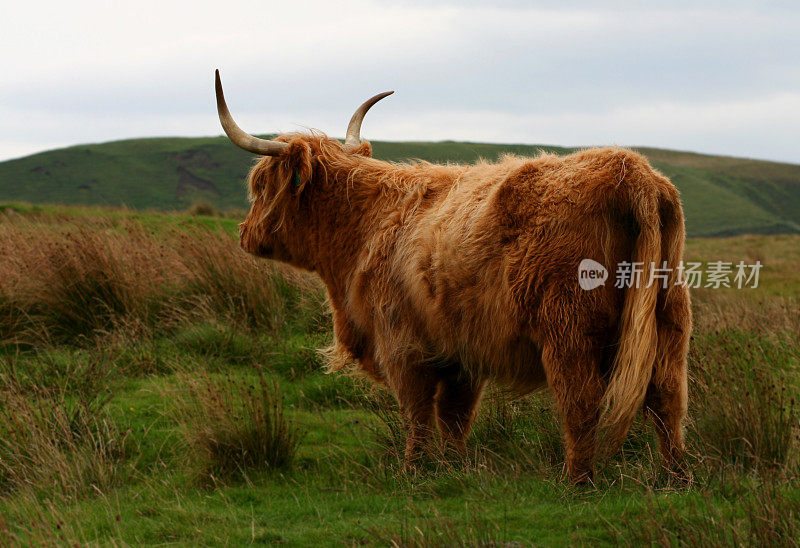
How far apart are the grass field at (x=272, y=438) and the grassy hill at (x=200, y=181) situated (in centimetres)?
3675

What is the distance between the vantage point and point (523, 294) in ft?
11.3

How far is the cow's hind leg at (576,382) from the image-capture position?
3.37 metres

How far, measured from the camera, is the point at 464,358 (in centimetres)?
402

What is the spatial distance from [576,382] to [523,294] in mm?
451

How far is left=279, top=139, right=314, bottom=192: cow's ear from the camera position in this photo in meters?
4.88

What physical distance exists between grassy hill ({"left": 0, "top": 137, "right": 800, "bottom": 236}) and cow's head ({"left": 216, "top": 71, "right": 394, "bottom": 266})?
1531 inches

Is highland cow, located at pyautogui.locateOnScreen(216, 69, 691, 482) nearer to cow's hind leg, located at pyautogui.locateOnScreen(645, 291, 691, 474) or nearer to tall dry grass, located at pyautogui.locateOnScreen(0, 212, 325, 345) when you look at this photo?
cow's hind leg, located at pyautogui.locateOnScreen(645, 291, 691, 474)

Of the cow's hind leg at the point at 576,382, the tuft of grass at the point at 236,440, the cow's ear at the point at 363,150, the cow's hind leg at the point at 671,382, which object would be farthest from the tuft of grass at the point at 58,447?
the cow's hind leg at the point at 671,382

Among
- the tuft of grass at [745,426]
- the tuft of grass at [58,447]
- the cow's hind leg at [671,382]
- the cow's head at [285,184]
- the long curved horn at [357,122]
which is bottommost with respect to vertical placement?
the tuft of grass at [58,447]

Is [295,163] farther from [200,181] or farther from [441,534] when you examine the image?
[200,181]

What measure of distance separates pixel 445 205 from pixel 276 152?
136 centimetres

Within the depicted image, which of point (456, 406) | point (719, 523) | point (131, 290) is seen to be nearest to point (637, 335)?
point (719, 523)

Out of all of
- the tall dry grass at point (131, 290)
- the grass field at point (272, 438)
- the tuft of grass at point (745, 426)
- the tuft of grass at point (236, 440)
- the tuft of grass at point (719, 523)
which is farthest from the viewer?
the tall dry grass at point (131, 290)

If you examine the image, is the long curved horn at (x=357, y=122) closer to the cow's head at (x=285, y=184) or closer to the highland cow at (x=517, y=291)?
the cow's head at (x=285, y=184)
